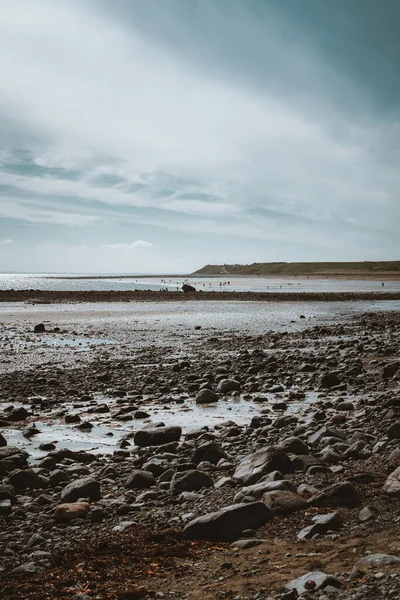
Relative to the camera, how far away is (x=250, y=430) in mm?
9102

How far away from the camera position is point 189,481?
6.35 metres

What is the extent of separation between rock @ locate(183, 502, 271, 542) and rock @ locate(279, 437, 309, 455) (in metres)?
2.33

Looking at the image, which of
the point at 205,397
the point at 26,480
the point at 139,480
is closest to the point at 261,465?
the point at 139,480

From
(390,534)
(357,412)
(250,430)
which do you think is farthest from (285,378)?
(390,534)

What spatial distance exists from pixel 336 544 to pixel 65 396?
922cm

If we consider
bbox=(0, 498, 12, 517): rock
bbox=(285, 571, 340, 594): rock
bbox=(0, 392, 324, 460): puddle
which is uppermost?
bbox=(285, 571, 340, 594): rock

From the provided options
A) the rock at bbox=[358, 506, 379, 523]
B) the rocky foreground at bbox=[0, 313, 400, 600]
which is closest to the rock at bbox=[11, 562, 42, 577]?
the rocky foreground at bbox=[0, 313, 400, 600]

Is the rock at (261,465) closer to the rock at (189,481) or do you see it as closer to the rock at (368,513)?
the rock at (189,481)

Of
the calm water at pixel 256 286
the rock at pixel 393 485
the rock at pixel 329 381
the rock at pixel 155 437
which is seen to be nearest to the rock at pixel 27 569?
the rock at pixel 393 485

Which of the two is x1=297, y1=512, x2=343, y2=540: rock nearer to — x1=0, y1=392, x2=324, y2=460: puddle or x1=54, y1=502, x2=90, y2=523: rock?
x1=54, y1=502, x2=90, y2=523: rock

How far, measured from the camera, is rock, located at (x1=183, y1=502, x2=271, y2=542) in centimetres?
497

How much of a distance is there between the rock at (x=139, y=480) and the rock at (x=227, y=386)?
21.0 feet

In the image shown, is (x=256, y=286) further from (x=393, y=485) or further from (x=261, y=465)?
(x=393, y=485)

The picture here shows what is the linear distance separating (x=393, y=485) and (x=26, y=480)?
169 inches
